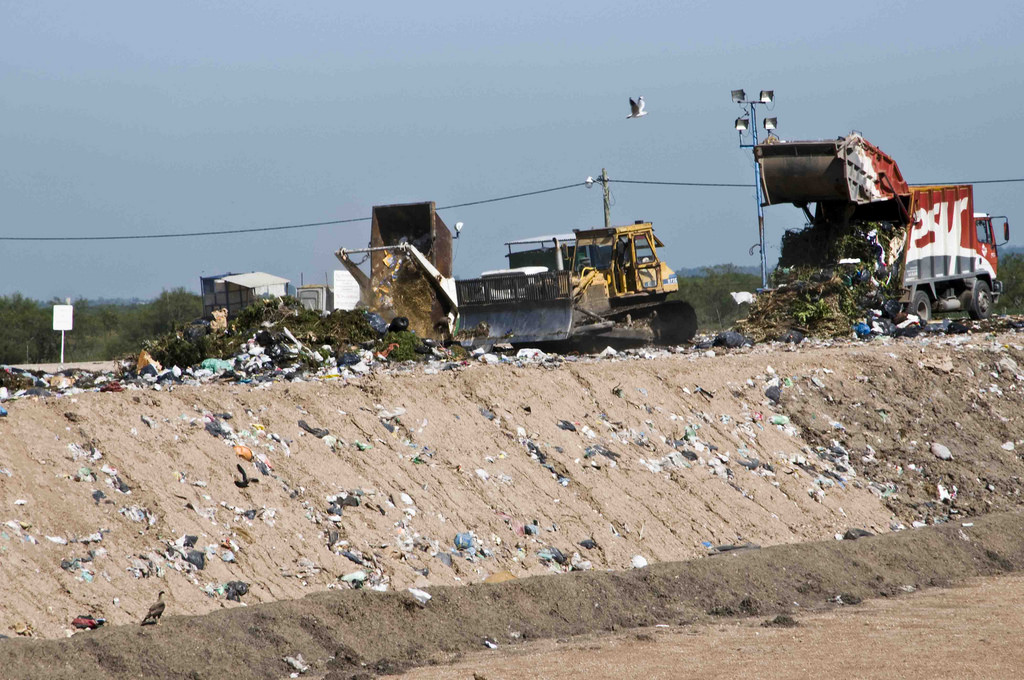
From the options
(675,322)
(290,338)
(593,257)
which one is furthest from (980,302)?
(290,338)

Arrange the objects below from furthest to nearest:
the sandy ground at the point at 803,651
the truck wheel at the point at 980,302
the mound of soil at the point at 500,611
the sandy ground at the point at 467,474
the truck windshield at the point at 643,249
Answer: the truck wheel at the point at 980,302 → the truck windshield at the point at 643,249 → the sandy ground at the point at 467,474 → the sandy ground at the point at 803,651 → the mound of soil at the point at 500,611

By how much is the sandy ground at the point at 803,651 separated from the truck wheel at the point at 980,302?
497 inches

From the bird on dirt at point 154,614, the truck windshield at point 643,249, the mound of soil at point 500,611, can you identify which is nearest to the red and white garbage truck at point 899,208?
the truck windshield at point 643,249

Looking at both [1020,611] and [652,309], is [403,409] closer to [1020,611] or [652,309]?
[1020,611]

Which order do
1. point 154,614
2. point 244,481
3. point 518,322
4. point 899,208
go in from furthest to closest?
point 899,208 < point 518,322 < point 244,481 < point 154,614

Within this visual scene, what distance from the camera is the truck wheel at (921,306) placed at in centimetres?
1665

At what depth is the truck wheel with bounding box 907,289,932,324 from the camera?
16655mm

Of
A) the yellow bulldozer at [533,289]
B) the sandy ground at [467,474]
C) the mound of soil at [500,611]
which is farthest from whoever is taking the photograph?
the yellow bulldozer at [533,289]

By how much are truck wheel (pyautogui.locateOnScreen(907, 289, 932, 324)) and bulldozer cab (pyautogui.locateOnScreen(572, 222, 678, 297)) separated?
3.69m

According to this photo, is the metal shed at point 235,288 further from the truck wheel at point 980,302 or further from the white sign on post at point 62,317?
the truck wheel at point 980,302

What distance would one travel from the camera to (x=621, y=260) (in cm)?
1638

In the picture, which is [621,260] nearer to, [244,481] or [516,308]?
[516,308]

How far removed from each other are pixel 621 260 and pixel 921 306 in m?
4.69

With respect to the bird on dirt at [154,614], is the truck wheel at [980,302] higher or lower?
higher
